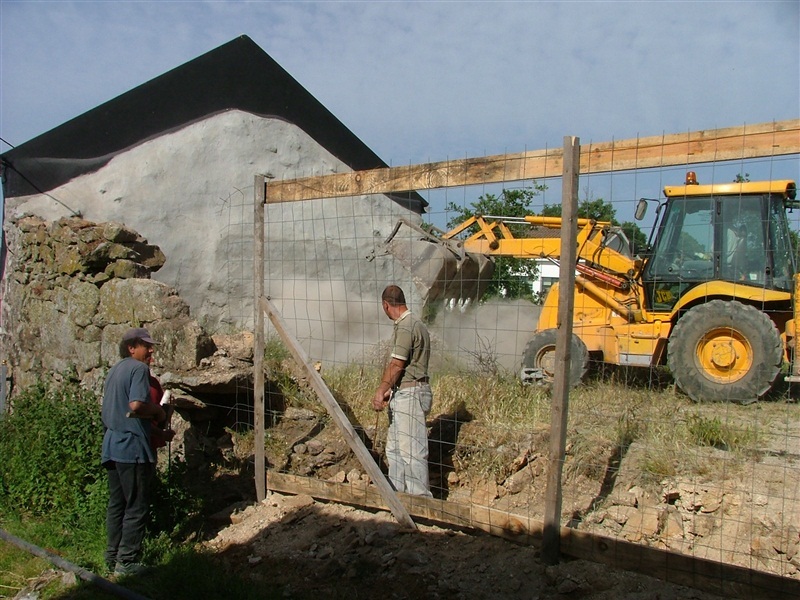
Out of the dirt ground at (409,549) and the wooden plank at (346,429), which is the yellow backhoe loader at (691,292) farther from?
the wooden plank at (346,429)

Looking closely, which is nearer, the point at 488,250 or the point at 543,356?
the point at 543,356

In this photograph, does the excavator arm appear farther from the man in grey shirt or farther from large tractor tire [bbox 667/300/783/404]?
the man in grey shirt

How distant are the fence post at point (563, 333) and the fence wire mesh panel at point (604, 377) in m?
0.10

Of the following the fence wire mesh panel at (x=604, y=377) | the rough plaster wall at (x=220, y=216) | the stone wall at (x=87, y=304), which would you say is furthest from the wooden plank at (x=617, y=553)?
the rough plaster wall at (x=220, y=216)

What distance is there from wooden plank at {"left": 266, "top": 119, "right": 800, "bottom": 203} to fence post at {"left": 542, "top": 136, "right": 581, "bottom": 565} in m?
0.15

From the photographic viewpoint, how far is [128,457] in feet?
15.6

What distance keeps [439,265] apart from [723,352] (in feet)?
13.0

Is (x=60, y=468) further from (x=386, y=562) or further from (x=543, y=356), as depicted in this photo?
(x=543, y=356)

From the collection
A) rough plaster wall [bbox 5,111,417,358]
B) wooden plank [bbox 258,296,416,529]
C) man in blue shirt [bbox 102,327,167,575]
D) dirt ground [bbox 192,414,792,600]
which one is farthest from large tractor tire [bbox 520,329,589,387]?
man in blue shirt [bbox 102,327,167,575]

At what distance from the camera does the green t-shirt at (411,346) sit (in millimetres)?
5270

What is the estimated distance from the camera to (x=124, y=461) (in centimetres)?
474

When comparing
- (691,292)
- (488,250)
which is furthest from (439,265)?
(691,292)

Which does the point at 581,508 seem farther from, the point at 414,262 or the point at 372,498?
the point at 414,262

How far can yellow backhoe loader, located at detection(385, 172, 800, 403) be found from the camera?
7473mm
